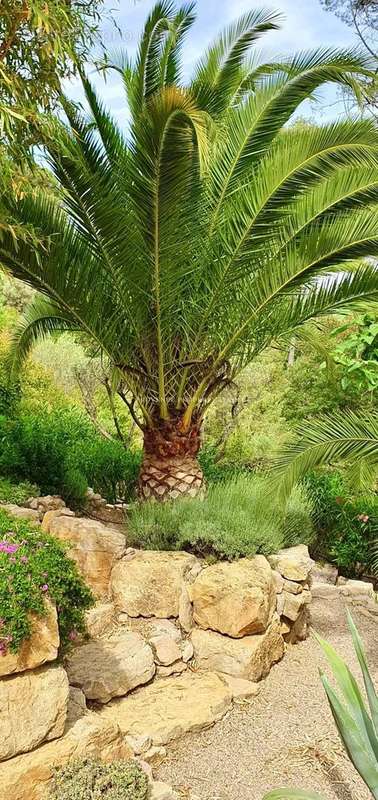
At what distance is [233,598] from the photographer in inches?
193

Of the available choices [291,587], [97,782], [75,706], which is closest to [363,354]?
[291,587]

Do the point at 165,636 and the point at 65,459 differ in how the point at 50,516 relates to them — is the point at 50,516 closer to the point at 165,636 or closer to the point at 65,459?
the point at 165,636

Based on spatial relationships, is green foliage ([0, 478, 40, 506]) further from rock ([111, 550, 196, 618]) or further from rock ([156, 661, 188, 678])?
rock ([156, 661, 188, 678])

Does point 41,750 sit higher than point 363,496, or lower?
lower

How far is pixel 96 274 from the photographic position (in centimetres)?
570

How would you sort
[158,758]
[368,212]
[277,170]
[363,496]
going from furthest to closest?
[363,496] < [368,212] < [277,170] < [158,758]

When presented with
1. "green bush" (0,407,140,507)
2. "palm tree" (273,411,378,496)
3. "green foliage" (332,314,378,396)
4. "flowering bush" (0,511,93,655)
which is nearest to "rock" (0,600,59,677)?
"flowering bush" (0,511,93,655)

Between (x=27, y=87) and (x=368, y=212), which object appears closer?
(x=27, y=87)

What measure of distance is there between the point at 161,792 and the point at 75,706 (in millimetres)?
629

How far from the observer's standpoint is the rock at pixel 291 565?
555 cm

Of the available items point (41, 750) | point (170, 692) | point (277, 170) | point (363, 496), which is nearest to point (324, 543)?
point (363, 496)

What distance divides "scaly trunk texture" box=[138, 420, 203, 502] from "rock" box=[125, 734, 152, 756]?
2.53 meters

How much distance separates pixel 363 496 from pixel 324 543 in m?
0.69

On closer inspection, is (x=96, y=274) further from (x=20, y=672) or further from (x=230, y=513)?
(x=20, y=672)
